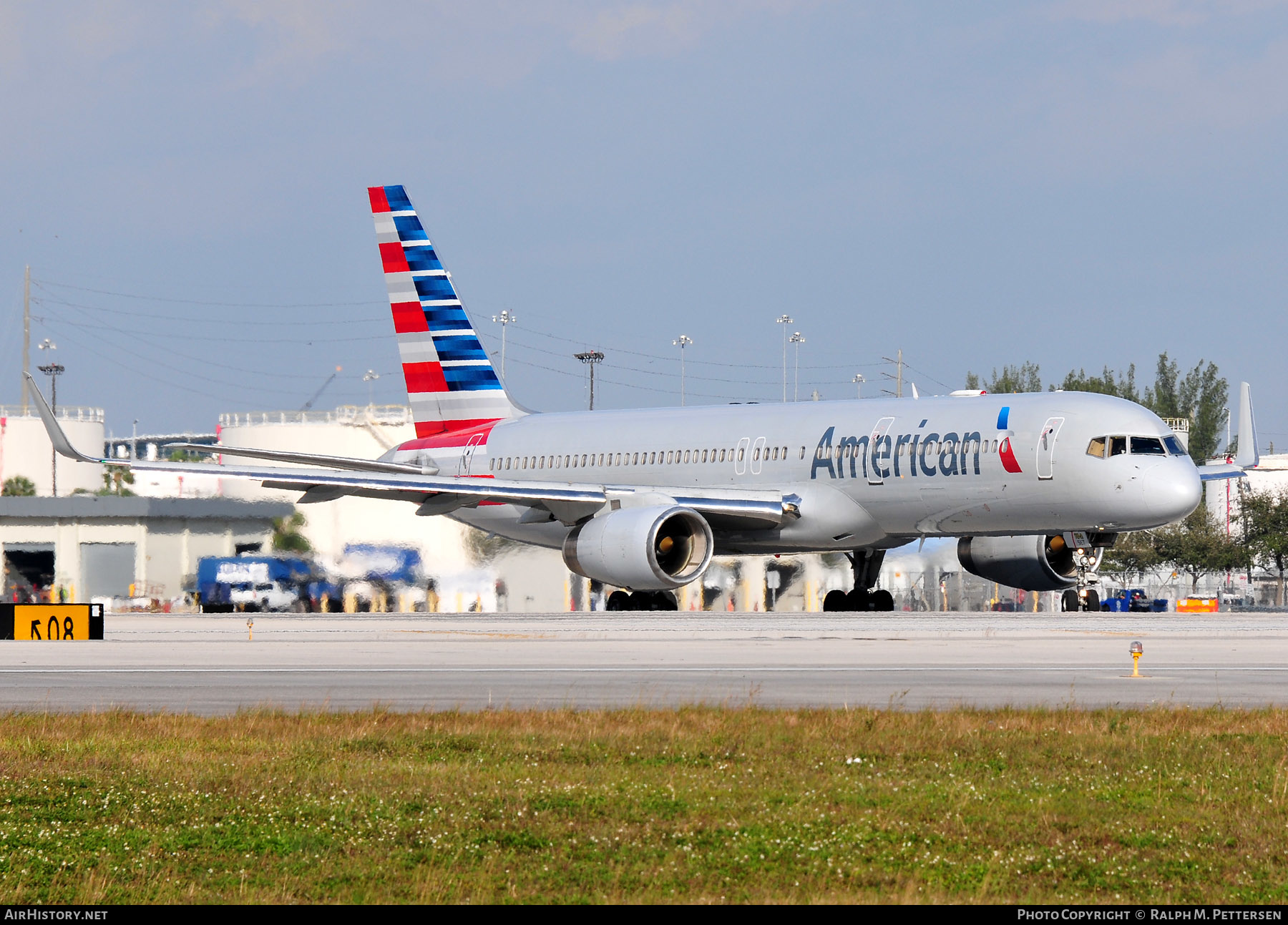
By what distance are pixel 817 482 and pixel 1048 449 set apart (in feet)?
18.8

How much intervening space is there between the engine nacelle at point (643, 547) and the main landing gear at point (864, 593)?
5087 millimetres

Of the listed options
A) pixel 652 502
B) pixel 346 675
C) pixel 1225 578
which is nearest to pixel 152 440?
pixel 1225 578

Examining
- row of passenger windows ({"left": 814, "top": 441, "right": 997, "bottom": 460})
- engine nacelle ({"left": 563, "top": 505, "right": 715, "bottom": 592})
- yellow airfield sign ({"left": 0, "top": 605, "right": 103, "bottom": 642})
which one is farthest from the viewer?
row of passenger windows ({"left": 814, "top": 441, "right": 997, "bottom": 460})

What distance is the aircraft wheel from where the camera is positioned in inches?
1576

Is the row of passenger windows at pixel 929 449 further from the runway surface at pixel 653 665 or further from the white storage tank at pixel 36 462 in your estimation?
the white storage tank at pixel 36 462

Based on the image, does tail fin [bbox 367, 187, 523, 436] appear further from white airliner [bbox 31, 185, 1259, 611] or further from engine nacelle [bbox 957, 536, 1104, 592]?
engine nacelle [bbox 957, 536, 1104, 592]

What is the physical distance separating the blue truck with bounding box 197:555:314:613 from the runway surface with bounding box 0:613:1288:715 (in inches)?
237

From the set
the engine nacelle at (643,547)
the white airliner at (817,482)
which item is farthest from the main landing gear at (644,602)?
the engine nacelle at (643,547)

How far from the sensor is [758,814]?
9320 millimetres

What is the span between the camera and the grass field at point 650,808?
25.6 feet

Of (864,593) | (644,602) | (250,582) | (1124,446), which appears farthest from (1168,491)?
(250,582)

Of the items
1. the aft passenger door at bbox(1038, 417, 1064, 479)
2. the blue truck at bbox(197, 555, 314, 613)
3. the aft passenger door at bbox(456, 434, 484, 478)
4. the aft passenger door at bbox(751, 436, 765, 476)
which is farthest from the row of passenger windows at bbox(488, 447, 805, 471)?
the blue truck at bbox(197, 555, 314, 613)

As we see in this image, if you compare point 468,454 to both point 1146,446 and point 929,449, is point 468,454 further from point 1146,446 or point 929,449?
point 1146,446

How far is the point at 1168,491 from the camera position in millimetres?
33281
